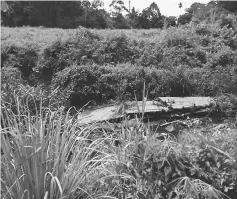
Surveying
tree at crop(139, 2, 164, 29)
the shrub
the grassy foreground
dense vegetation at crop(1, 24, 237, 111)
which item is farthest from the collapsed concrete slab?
tree at crop(139, 2, 164, 29)

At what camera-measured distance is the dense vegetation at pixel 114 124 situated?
196cm

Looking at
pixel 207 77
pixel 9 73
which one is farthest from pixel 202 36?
pixel 9 73

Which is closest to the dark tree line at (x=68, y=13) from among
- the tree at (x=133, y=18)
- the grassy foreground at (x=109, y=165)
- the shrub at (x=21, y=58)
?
the tree at (x=133, y=18)

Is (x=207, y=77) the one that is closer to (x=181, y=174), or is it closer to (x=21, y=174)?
(x=181, y=174)

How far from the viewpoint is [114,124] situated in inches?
145

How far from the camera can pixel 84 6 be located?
21453mm

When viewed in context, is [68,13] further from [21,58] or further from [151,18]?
[21,58]

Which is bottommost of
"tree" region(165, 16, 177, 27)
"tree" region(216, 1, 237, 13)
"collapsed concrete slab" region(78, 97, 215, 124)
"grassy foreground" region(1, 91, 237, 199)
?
"collapsed concrete slab" region(78, 97, 215, 124)

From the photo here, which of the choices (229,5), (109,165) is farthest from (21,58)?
(229,5)

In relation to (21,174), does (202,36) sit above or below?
above

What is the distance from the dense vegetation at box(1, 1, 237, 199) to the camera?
1.96 metres

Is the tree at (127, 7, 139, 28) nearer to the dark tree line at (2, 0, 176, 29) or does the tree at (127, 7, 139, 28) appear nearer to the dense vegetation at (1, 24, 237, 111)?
the dark tree line at (2, 0, 176, 29)

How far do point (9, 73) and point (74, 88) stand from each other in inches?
59.3

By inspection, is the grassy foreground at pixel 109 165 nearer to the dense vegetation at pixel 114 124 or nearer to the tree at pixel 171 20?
the dense vegetation at pixel 114 124
